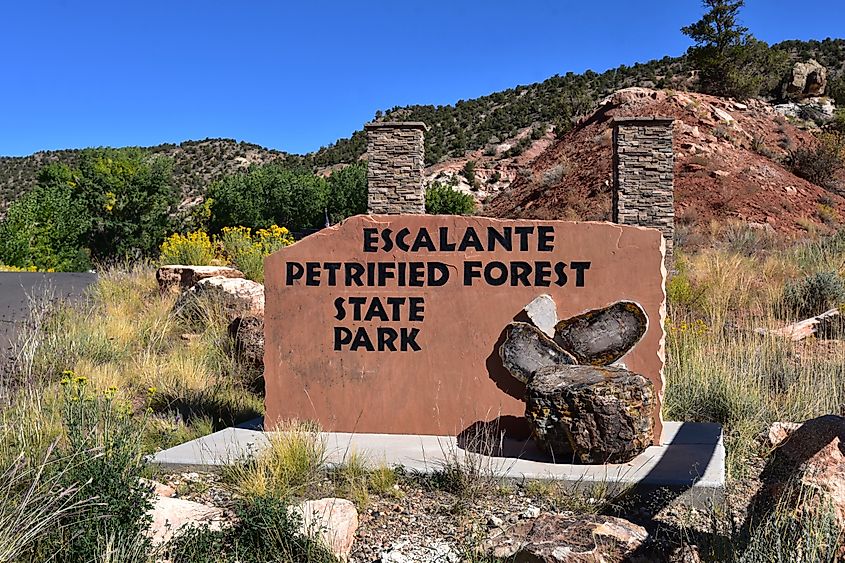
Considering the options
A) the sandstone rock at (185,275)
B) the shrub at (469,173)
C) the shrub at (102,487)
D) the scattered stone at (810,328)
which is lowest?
the shrub at (102,487)

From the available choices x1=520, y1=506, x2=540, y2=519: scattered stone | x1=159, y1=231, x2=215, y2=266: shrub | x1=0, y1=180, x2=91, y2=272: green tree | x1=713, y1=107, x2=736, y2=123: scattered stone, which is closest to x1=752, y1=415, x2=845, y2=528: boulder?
x1=520, y1=506, x2=540, y2=519: scattered stone

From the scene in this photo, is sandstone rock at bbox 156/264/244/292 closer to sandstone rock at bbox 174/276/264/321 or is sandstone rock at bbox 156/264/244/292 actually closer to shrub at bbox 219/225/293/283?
sandstone rock at bbox 174/276/264/321

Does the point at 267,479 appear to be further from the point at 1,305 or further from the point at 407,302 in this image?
the point at 1,305

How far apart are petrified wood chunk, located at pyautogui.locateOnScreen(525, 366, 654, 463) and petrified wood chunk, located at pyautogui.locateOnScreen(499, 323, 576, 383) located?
0.43 metres

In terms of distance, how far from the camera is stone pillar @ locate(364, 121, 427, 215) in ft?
52.2

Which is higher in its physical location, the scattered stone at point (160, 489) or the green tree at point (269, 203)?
the green tree at point (269, 203)

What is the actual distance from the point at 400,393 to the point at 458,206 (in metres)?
24.3

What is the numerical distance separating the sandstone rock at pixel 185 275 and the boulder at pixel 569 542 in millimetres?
8279

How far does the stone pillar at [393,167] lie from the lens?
15.9 meters

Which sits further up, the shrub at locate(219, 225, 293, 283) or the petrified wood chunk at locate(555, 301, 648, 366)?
the shrub at locate(219, 225, 293, 283)

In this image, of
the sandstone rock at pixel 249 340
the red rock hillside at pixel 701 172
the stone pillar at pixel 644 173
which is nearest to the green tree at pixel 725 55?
the red rock hillside at pixel 701 172

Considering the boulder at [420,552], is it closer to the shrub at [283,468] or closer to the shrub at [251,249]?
the shrub at [283,468]

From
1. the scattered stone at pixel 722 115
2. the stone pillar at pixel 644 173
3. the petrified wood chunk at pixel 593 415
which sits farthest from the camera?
the scattered stone at pixel 722 115

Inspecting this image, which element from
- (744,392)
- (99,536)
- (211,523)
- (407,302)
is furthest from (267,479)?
(744,392)
